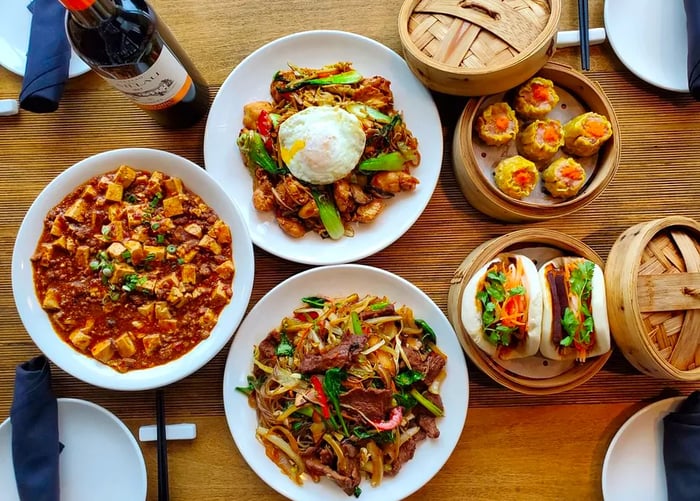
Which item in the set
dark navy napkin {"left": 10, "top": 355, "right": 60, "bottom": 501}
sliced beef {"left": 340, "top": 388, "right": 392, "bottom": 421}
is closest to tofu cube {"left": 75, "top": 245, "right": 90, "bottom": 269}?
dark navy napkin {"left": 10, "top": 355, "right": 60, "bottom": 501}

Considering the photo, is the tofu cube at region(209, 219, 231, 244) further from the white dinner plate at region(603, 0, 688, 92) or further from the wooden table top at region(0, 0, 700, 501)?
the white dinner plate at region(603, 0, 688, 92)

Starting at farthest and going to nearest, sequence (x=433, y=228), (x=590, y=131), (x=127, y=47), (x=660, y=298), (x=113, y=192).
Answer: (x=433, y=228) < (x=590, y=131) < (x=113, y=192) < (x=660, y=298) < (x=127, y=47)

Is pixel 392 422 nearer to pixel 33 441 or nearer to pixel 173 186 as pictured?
pixel 173 186

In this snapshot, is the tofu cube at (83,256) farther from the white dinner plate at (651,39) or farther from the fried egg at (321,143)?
the white dinner plate at (651,39)

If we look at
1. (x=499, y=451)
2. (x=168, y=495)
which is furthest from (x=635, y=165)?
(x=168, y=495)

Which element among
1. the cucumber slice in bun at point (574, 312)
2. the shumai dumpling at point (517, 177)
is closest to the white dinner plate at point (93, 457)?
the cucumber slice in bun at point (574, 312)

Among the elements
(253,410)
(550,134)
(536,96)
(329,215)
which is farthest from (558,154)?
(253,410)
